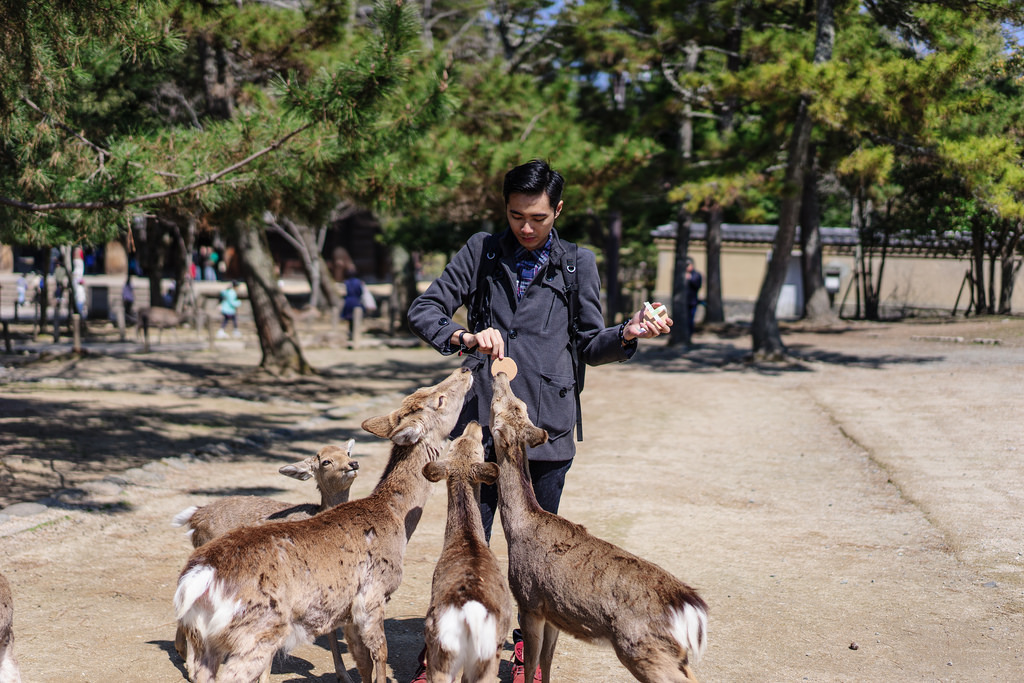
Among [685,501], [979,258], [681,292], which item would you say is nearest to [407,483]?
[685,501]

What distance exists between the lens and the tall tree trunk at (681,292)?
68.4 ft

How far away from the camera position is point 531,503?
3779mm

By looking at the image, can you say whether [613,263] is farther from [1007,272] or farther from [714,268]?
[1007,272]

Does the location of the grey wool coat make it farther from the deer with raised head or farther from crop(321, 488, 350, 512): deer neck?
crop(321, 488, 350, 512): deer neck

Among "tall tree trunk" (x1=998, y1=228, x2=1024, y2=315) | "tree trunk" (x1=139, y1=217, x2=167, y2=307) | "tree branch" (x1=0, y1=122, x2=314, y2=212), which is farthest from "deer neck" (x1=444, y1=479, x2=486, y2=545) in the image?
"tree trunk" (x1=139, y1=217, x2=167, y2=307)

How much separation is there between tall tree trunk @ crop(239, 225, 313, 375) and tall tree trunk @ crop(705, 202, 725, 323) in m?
10.5

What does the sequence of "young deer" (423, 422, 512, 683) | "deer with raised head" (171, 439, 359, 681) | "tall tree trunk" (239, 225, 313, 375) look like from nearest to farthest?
"young deer" (423, 422, 512, 683)
"deer with raised head" (171, 439, 359, 681)
"tall tree trunk" (239, 225, 313, 375)

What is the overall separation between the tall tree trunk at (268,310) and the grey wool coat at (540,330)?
10.9 m

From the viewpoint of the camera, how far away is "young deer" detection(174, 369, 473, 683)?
130 inches

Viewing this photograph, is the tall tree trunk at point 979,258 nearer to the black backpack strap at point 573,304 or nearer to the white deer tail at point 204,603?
the black backpack strap at point 573,304

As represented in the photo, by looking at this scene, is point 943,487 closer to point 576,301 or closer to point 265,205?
point 576,301

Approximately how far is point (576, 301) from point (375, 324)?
2224cm

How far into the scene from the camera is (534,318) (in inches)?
156

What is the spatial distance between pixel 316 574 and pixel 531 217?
5.45ft
